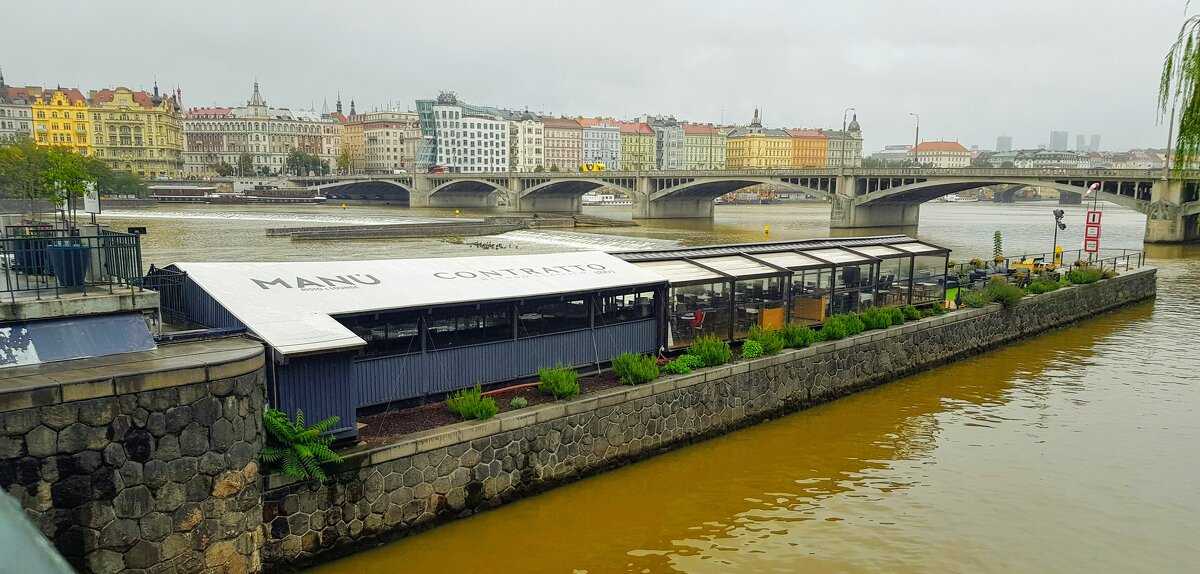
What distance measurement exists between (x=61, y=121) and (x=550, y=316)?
186098 mm

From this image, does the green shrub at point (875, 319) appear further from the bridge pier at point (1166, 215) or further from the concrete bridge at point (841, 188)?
the bridge pier at point (1166, 215)

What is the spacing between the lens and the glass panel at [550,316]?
15.0m

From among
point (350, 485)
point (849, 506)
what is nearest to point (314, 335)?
point (350, 485)

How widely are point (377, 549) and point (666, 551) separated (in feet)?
14.0

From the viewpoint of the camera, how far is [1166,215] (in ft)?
202

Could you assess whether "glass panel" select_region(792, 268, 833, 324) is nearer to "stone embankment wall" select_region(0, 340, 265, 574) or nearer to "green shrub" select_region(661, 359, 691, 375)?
"green shrub" select_region(661, 359, 691, 375)

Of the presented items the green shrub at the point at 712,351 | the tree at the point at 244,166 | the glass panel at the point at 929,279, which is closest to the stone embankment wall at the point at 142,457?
the green shrub at the point at 712,351

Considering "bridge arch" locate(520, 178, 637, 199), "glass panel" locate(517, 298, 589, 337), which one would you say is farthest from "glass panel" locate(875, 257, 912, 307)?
"bridge arch" locate(520, 178, 637, 199)

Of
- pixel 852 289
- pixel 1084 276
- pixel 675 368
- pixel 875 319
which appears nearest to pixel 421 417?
pixel 675 368

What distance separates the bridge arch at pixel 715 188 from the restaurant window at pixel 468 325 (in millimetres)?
71901

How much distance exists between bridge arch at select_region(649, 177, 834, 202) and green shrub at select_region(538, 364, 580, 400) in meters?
72.5

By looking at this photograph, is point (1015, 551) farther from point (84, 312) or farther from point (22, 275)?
point (22, 275)

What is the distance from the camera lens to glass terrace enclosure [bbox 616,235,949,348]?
1784 centimetres

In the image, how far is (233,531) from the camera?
942 cm
